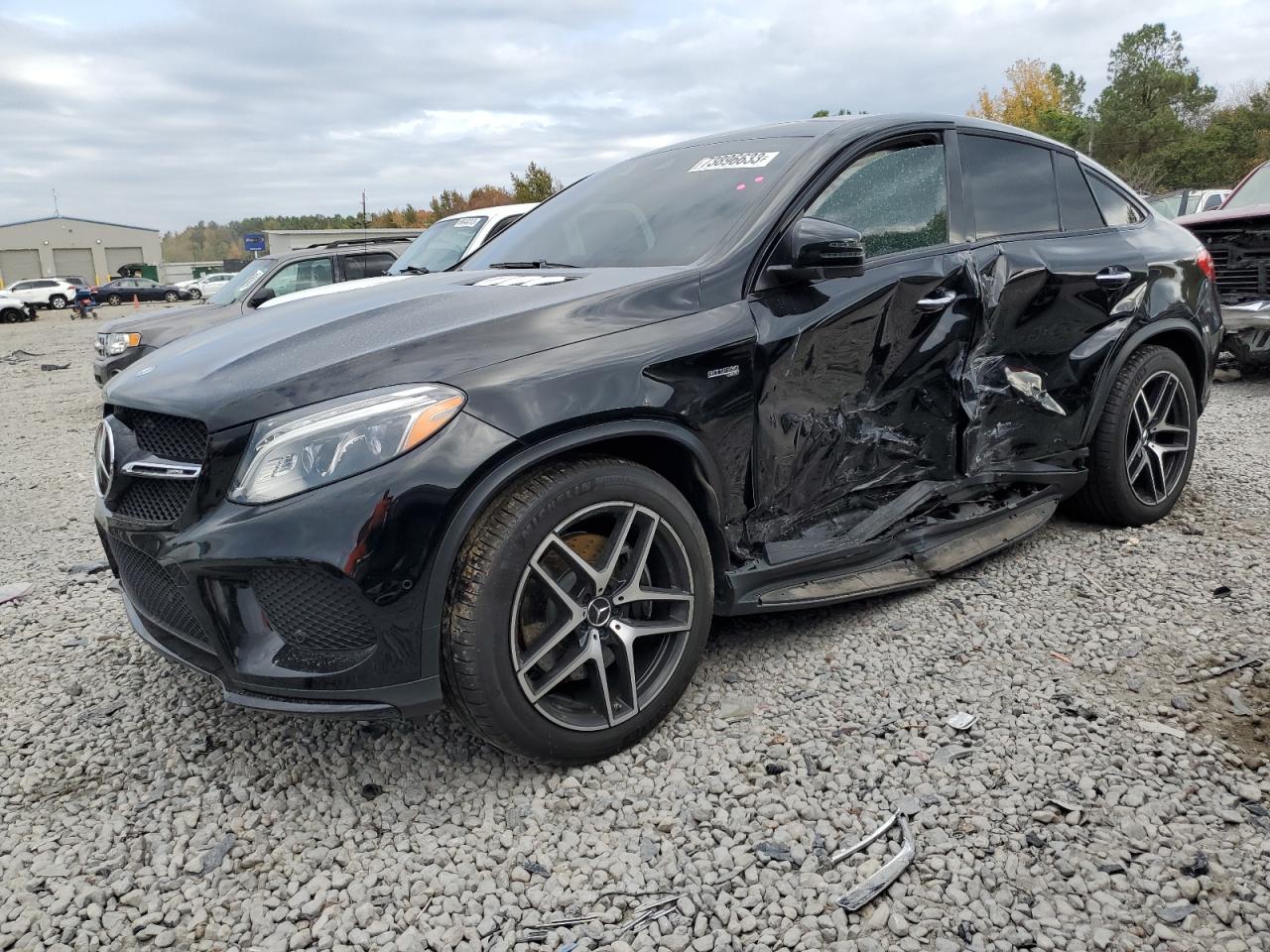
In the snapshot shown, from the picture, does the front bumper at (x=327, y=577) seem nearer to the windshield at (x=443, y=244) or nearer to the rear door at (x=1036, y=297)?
the rear door at (x=1036, y=297)

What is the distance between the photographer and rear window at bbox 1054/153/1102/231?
398 centimetres

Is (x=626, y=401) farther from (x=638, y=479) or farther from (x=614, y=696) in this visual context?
(x=614, y=696)

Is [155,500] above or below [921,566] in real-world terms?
above

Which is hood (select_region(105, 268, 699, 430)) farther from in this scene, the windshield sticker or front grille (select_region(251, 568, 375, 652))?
the windshield sticker

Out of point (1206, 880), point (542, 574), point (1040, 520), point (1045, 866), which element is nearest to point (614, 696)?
point (542, 574)

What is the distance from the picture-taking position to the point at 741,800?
2414 millimetres

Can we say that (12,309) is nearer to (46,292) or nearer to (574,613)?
(46,292)

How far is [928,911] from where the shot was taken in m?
1.99

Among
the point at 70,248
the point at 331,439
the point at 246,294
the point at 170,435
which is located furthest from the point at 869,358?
the point at 70,248

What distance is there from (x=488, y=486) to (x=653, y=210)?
1.52 m

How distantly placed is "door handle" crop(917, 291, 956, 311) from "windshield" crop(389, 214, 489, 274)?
19.4ft

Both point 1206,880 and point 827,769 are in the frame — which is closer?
point 1206,880

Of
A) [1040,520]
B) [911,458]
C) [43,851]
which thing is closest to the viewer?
[43,851]

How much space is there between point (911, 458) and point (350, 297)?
2.06m
